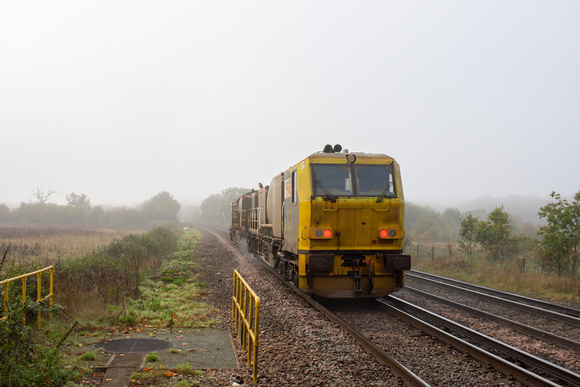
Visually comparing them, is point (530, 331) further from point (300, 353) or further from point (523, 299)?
point (300, 353)

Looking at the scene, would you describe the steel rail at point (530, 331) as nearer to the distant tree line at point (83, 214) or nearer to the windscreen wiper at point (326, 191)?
the windscreen wiper at point (326, 191)

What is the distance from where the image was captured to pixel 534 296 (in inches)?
517

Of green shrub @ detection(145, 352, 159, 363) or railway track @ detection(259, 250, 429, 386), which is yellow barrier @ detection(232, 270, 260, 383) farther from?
railway track @ detection(259, 250, 429, 386)

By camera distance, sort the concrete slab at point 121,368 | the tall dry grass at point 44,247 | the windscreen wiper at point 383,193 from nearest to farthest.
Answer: the concrete slab at point 121,368, the windscreen wiper at point 383,193, the tall dry grass at point 44,247

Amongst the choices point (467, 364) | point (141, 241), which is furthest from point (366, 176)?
point (141, 241)

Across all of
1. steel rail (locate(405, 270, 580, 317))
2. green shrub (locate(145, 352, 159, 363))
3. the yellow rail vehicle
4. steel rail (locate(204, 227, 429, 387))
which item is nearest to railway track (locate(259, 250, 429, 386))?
steel rail (locate(204, 227, 429, 387))

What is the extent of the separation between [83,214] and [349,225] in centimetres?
9026

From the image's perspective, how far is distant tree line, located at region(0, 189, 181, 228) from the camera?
273ft

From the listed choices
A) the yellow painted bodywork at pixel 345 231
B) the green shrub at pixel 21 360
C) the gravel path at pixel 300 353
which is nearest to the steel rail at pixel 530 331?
the yellow painted bodywork at pixel 345 231

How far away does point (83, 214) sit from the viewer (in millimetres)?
88688

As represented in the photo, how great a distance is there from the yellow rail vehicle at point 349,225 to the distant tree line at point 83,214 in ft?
250

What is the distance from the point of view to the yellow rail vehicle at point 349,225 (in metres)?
9.38

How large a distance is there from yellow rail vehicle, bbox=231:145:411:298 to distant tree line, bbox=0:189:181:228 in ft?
250

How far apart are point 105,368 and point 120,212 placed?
93128mm
